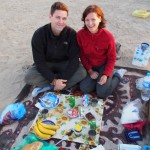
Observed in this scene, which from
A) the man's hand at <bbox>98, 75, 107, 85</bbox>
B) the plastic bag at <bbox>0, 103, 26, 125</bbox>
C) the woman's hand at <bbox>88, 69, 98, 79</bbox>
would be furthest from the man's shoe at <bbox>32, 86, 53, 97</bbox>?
the man's hand at <bbox>98, 75, 107, 85</bbox>

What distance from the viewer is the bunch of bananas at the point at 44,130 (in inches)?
83.2

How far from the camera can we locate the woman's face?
229 cm

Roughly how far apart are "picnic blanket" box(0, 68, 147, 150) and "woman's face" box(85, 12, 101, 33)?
28.0 inches

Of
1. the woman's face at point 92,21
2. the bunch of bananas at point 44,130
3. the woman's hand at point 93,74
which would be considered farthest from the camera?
the woman's hand at point 93,74

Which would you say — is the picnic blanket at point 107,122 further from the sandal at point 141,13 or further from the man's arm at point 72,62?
the sandal at point 141,13

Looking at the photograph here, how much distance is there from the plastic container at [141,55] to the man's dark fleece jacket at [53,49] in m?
0.79

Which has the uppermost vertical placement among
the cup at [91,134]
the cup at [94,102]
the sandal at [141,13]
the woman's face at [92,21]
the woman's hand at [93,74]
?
the woman's face at [92,21]

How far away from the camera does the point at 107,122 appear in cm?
232

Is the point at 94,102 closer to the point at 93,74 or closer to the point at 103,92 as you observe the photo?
the point at 103,92

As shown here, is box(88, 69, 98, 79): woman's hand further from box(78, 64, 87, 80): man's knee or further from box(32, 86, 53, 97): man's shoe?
box(32, 86, 53, 97): man's shoe

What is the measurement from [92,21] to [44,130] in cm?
106

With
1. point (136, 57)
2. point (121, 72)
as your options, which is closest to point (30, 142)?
point (121, 72)

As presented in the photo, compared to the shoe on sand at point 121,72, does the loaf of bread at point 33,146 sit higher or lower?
lower

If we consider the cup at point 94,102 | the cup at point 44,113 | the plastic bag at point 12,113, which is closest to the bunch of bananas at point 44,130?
the cup at point 44,113
